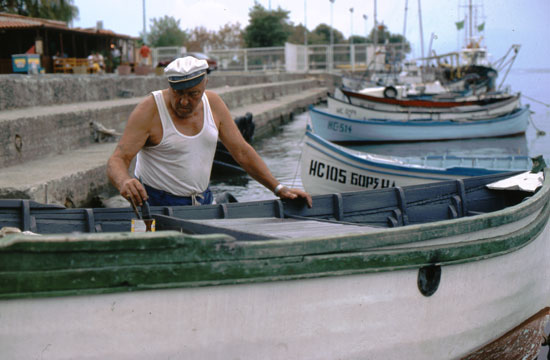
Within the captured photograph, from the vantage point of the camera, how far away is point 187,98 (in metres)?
3.38

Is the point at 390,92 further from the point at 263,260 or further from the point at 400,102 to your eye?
the point at 263,260

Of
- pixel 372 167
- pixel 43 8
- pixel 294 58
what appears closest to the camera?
pixel 372 167

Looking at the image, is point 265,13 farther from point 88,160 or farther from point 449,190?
point 449,190

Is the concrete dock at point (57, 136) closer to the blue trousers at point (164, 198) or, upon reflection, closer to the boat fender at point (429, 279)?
the blue trousers at point (164, 198)

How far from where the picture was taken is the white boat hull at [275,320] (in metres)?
2.22

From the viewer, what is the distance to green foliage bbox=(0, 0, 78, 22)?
3203 centimetres

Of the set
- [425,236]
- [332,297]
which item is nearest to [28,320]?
[332,297]

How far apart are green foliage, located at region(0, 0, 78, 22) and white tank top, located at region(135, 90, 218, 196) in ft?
103

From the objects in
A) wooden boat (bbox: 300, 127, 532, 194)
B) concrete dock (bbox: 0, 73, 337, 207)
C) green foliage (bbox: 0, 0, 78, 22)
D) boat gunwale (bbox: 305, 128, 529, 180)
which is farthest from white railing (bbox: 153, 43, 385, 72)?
boat gunwale (bbox: 305, 128, 529, 180)

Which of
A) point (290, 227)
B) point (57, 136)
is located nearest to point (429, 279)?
point (290, 227)

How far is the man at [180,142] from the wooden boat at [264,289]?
50 cm

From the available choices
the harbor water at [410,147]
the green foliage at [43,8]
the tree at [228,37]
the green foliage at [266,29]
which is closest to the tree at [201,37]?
the tree at [228,37]

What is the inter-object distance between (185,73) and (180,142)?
1.57 ft

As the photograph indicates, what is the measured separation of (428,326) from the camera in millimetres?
2918
